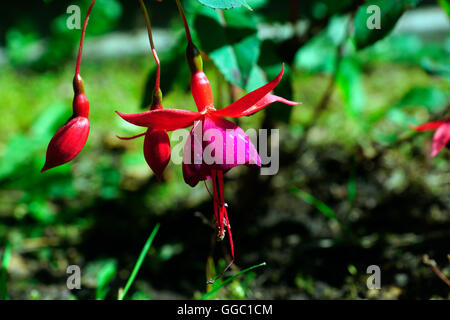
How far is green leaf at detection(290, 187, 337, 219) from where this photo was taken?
3.04 ft

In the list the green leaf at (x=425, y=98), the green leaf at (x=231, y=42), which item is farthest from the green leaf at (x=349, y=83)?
the green leaf at (x=231, y=42)

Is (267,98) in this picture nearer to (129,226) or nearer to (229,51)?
(229,51)

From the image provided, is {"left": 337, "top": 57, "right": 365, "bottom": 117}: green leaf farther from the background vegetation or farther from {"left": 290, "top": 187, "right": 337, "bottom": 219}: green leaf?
{"left": 290, "top": 187, "right": 337, "bottom": 219}: green leaf

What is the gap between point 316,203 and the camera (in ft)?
3.13

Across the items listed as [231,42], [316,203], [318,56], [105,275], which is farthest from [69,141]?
[318,56]

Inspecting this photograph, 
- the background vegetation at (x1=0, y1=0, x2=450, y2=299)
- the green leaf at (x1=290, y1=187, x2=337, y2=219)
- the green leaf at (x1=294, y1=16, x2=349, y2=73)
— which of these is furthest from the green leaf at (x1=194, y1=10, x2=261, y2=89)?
the green leaf at (x1=294, y1=16, x2=349, y2=73)

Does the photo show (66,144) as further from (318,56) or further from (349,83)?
(318,56)

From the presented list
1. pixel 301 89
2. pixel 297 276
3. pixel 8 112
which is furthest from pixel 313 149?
pixel 8 112

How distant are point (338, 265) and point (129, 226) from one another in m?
0.50

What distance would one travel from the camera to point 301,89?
1632 mm

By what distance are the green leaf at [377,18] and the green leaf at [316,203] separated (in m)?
0.39

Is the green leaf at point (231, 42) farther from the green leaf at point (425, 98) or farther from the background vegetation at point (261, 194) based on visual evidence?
the green leaf at point (425, 98)

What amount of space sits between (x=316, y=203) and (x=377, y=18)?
446 mm

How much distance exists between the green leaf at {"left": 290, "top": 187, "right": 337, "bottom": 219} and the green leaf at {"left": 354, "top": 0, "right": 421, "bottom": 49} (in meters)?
0.39
